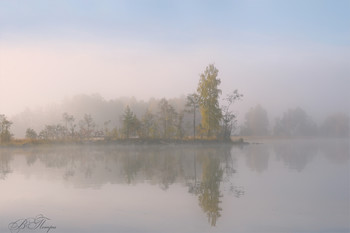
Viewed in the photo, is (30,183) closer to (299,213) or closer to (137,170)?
(137,170)

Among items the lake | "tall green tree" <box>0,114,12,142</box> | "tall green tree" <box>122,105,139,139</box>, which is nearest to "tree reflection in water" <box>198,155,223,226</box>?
the lake

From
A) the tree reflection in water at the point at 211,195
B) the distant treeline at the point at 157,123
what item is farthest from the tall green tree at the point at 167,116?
the tree reflection in water at the point at 211,195

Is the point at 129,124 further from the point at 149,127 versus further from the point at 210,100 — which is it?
the point at 210,100

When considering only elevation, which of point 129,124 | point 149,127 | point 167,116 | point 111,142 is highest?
point 167,116

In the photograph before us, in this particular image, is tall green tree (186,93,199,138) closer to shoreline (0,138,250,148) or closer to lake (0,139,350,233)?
shoreline (0,138,250,148)

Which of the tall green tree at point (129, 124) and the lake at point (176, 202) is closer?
the lake at point (176, 202)

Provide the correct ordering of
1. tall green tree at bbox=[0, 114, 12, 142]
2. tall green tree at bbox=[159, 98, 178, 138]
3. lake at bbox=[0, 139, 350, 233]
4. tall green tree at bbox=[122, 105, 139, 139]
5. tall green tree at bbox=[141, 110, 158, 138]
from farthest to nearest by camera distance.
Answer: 1. tall green tree at bbox=[159, 98, 178, 138]
2. tall green tree at bbox=[141, 110, 158, 138]
3. tall green tree at bbox=[122, 105, 139, 139]
4. tall green tree at bbox=[0, 114, 12, 142]
5. lake at bbox=[0, 139, 350, 233]

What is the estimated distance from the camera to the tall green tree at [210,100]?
41344mm

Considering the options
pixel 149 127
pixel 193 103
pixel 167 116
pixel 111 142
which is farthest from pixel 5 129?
pixel 193 103

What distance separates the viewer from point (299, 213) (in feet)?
22.4

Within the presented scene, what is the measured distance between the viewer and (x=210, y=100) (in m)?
41.8

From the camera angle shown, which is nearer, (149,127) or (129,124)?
(129,124)

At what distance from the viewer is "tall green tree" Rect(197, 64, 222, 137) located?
41.3m

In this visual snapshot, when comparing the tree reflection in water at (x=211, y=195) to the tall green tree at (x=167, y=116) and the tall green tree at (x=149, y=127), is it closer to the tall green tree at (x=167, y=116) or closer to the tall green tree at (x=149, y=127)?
the tall green tree at (x=149, y=127)
